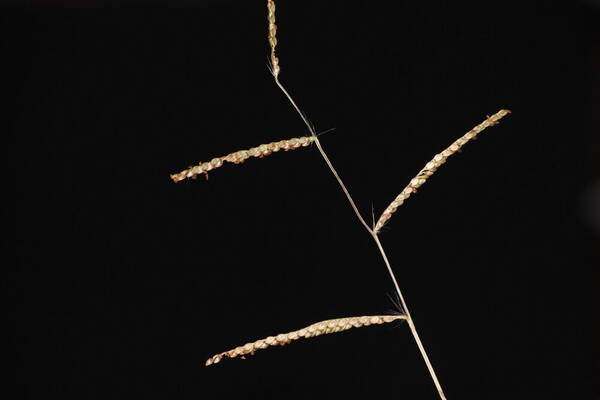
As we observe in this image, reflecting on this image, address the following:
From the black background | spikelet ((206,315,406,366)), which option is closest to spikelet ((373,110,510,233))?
spikelet ((206,315,406,366))

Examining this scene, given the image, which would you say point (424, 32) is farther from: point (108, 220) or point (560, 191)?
point (108, 220)

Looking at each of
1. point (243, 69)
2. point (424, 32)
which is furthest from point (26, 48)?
point (424, 32)

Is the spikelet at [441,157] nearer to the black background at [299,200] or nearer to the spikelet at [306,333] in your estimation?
the spikelet at [306,333]

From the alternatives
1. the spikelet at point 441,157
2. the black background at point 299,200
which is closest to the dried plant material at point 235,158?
the spikelet at point 441,157

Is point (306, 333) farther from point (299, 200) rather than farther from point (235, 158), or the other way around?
point (299, 200)

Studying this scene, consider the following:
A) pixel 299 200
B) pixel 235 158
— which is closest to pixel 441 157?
pixel 235 158

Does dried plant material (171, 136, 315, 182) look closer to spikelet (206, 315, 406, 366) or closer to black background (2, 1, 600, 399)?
spikelet (206, 315, 406, 366)

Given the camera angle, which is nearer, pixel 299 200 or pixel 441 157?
pixel 441 157

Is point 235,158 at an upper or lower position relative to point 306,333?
upper

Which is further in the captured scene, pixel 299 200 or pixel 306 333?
pixel 299 200
